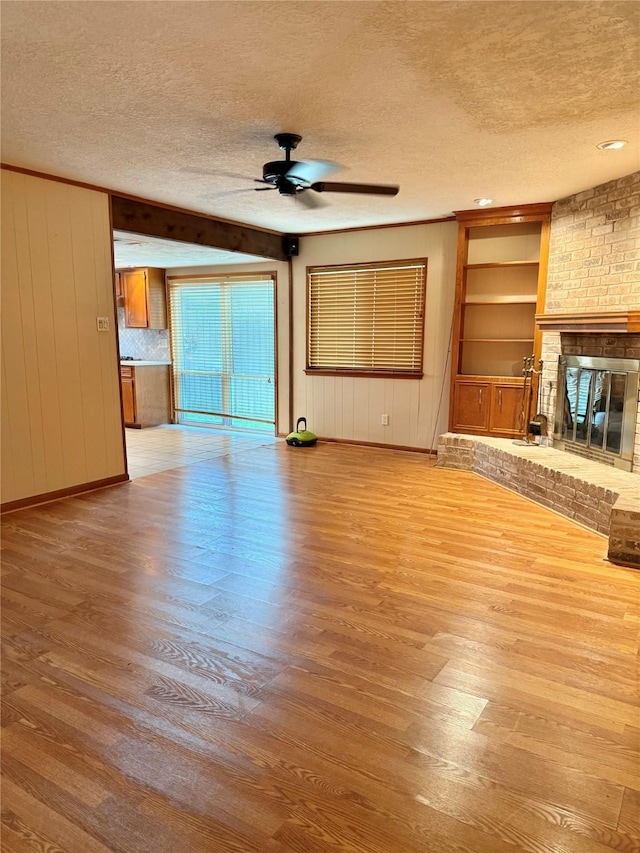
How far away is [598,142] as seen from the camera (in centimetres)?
335

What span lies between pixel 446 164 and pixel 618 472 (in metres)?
2.64

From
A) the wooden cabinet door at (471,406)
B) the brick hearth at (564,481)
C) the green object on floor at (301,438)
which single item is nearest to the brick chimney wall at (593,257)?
the brick hearth at (564,481)

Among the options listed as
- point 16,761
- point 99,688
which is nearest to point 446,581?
point 99,688

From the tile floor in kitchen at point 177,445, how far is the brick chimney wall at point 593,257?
3706mm

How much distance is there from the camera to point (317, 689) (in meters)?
2.06

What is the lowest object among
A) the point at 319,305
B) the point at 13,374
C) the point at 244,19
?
the point at 13,374

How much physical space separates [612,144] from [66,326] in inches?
163

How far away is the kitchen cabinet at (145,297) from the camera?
839 centimetres

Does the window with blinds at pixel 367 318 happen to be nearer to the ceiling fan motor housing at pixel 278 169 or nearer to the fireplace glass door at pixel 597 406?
the fireplace glass door at pixel 597 406

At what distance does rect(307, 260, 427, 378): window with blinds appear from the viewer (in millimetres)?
6180

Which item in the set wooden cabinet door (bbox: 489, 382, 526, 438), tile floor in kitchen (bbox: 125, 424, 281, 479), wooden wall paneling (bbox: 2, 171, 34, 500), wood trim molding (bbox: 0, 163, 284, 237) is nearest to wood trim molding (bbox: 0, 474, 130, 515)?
wooden wall paneling (bbox: 2, 171, 34, 500)

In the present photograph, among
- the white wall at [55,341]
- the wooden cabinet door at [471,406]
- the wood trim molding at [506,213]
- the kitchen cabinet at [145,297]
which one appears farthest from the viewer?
the kitchen cabinet at [145,297]

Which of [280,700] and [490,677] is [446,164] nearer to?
[490,677]

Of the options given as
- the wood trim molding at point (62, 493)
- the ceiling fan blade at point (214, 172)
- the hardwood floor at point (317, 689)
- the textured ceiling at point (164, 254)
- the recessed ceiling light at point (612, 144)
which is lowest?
the hardwood floor at point (317, 689)
